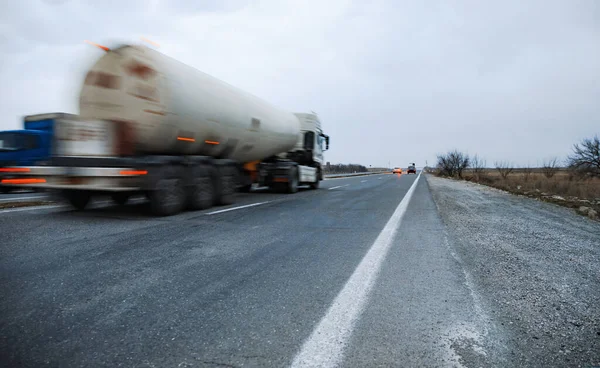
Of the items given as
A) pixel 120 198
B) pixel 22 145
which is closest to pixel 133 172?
pixel 120 198

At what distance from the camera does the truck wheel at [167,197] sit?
8.12 metres

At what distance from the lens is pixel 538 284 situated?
3.78 meters

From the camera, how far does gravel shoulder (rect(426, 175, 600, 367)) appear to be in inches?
95.9

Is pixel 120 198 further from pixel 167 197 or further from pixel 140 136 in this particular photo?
pixel 140 136

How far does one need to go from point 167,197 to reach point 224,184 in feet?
7.83

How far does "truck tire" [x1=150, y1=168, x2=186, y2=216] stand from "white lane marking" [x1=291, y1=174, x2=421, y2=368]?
5.10 meters

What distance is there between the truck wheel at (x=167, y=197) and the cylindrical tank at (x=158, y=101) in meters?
0.79

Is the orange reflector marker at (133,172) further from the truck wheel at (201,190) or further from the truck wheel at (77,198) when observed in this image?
the truck wheel at (77,198)

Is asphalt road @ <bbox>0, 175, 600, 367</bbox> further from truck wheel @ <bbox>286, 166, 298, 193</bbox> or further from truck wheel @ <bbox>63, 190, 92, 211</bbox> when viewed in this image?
truck wheel @ <bbox>286, 166, 298, 193</bbox>

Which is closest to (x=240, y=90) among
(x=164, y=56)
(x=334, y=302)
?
(x=164, y=56)

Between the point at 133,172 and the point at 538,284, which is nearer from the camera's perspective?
the point at 538,284

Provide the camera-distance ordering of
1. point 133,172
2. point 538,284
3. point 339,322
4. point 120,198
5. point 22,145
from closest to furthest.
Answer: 1. point 339,322
2. point 538,284
3. point 133,172
4. point 120,198
5. point 22,145

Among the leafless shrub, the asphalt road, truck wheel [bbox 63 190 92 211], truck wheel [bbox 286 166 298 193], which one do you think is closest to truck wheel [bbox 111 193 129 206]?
truck wheel [bbox 63 190 92 211]

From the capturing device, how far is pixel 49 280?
12.0ft
